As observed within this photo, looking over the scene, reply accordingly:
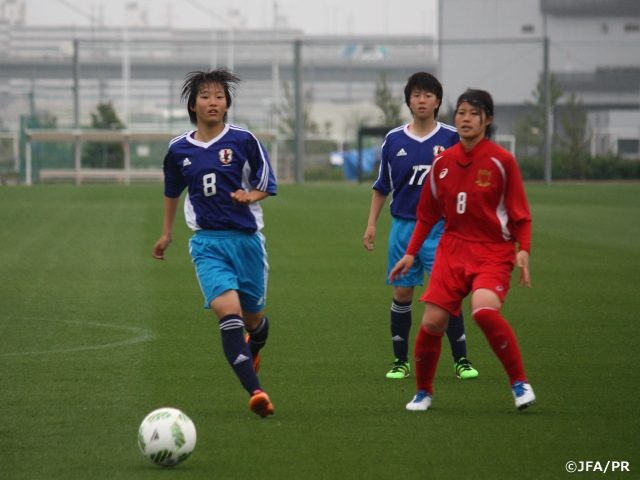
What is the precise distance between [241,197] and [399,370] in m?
1.93

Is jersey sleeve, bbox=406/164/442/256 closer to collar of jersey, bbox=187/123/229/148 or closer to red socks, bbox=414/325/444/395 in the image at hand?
red socks, bbox=414/325/444/395

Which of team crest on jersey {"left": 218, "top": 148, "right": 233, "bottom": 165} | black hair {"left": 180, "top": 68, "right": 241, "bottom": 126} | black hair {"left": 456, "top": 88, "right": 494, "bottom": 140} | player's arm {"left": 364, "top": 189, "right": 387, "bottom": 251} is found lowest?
player's arm {"left": 364, "top": 189, "right": 387, "bottom": 251}

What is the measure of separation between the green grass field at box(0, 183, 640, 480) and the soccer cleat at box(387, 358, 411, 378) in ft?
0.47

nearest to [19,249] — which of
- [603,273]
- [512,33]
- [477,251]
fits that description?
[603,273]

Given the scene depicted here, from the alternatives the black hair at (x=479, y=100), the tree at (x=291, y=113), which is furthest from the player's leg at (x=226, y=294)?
the tree at (x=291, y=113)

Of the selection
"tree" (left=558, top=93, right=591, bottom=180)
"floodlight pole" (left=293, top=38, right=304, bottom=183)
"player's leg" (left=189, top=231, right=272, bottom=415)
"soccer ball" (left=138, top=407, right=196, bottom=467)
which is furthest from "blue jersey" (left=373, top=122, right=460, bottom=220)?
"tree" (left=558, top=93, right=591, bottom=180)

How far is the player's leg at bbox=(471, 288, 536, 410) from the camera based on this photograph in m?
5.43

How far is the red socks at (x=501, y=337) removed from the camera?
5439 mm

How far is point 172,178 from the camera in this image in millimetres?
6098

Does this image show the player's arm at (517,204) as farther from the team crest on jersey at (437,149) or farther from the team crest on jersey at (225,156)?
the team crest on jersey at (225,156)

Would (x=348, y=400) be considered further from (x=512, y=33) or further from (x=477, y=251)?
(x=512, y=33)

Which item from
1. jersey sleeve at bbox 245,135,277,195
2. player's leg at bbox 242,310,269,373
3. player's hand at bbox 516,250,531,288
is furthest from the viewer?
player's leg at bbox 242,310,269,373

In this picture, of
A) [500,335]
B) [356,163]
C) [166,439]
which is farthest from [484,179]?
[356,163]

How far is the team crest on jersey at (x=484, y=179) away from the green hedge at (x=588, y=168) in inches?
1285
